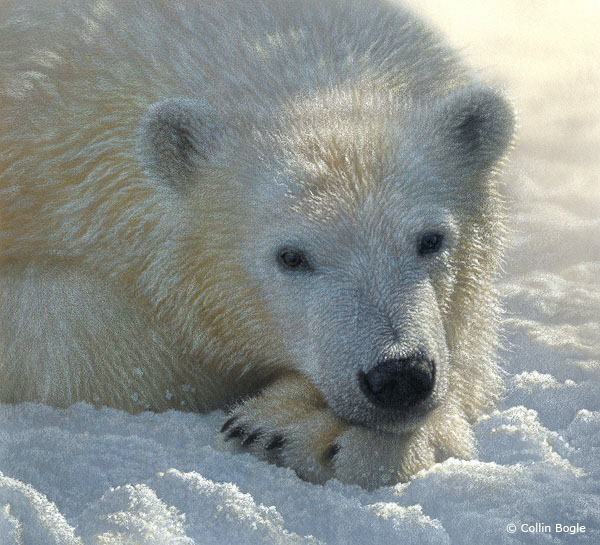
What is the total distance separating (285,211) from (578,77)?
1.26 m

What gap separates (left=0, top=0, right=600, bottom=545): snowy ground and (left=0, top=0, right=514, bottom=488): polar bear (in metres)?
0.15

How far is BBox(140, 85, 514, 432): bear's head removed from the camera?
2682mm

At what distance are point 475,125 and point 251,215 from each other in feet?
2.99

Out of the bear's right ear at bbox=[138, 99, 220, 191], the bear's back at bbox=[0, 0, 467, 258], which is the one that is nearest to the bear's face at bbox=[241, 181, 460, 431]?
the bear's right ear at bbox=[138, 99, 220, 191]

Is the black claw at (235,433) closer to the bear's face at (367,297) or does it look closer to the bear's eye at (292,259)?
the bear's face at (367,297)

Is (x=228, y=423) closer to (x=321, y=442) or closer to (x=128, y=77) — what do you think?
(x=321, y=442)

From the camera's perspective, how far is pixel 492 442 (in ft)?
9.90

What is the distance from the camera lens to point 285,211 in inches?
113

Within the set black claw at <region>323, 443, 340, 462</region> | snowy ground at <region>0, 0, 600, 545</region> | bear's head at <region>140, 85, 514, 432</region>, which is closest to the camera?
snowy ground at <region>0, 0, 600, 545</region>

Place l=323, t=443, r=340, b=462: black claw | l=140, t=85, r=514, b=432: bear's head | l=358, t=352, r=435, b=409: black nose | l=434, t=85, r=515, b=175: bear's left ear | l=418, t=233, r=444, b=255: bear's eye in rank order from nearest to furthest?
l=358, t=352, r=435, b=409: black nose, l=140, t=85, r=514, b=432: bear's head, l=323, t=443, r=340, b=462: black claw, l=418, t=233, r=444, b=255: bear's eye, l=434, t=85, r=515, b=175: bear's left ear

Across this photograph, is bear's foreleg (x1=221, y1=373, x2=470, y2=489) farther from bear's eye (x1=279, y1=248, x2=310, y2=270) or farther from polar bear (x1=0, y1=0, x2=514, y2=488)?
bear's eye (x1=279, y1=248, x2=310, y2=270)

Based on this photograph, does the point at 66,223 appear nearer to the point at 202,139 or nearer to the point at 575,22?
the point at 202,139

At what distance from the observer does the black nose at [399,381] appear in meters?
2.52

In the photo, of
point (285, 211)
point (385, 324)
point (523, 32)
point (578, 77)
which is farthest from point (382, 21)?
point (385, 324)
